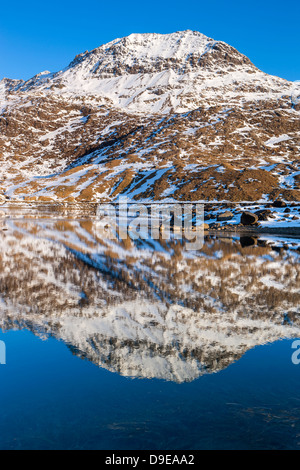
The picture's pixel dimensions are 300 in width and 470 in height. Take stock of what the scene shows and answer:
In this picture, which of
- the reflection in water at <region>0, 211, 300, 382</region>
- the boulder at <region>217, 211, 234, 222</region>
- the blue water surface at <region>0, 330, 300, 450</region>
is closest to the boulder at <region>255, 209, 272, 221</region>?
the boulder at <region>217, 211, 234, 222</region>

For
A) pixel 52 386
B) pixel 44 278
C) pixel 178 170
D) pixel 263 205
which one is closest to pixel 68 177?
pixel 178 170

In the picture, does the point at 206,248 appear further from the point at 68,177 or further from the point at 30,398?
the point at 68,177

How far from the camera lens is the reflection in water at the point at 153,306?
467 inches

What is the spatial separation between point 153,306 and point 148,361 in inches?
241

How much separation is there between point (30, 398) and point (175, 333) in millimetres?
6038

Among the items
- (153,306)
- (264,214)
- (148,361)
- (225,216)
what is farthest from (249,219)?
(148,361)

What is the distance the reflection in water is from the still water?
0.21 feet

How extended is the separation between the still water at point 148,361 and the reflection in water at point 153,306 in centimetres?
6

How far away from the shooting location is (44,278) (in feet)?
74.6

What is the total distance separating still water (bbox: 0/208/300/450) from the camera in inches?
305

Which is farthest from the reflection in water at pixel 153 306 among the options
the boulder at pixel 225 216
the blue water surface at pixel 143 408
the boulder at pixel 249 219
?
the boulder at pixel 225 216
